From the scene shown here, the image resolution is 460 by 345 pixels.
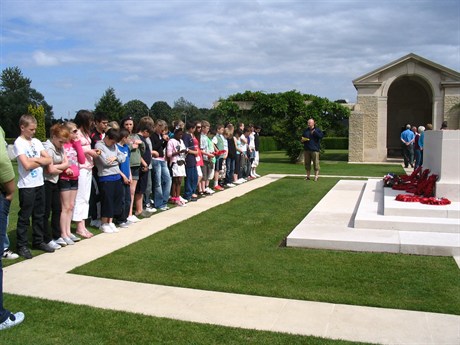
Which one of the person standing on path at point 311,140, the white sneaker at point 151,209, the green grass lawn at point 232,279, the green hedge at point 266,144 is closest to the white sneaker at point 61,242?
the green grass lawn at point 232,279

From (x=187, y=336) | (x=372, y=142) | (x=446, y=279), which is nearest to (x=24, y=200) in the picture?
(x=187, y=336)

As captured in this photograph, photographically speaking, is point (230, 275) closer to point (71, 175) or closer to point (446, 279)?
point (446, 279)

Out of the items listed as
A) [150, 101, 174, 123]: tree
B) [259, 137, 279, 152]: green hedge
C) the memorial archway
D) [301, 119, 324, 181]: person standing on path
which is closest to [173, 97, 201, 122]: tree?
[150, 101, 174, 123]: tree

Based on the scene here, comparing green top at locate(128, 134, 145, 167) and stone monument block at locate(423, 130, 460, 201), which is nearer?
stone monument block at locate(423, 130, 460, 201)

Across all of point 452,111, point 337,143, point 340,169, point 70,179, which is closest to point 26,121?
point 70,179

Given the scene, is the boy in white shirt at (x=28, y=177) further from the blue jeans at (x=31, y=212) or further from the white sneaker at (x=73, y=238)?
the white sneaker at (x=73, y=238)

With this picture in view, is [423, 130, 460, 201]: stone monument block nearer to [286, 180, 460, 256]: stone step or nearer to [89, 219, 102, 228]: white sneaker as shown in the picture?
[286, 180, 460, 256]: stone step

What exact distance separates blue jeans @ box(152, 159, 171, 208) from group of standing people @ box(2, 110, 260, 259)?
0.02 m

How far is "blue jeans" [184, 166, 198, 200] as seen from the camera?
11.0 m

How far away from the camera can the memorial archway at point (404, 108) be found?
1120 inches

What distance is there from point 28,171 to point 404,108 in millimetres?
26630

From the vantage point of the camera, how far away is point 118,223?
27.5 feet

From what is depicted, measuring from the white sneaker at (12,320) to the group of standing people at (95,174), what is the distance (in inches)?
27.0

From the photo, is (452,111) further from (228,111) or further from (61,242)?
(61,242)
